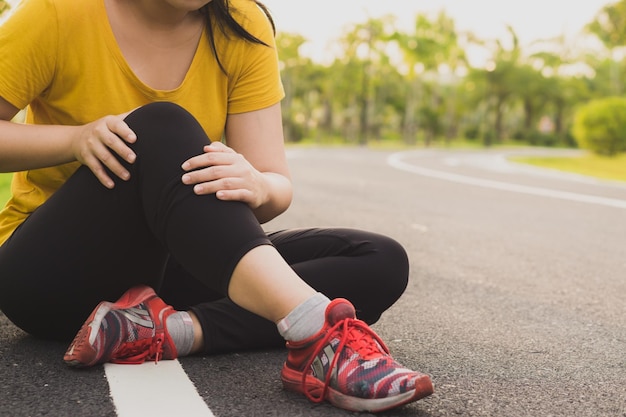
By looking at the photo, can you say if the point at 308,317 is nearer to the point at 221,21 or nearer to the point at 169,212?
the point at 169,212

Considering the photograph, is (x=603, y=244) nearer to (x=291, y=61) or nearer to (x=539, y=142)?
(x=291, y=61)

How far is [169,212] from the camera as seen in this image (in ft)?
5.86

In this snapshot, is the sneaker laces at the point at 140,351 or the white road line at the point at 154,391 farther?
the sneaker laces at the point at 140,351

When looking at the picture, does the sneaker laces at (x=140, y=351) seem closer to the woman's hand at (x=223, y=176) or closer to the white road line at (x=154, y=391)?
the white road line at (x=154, y=391)

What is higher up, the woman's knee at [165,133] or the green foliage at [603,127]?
the woman's knee at [165,133]

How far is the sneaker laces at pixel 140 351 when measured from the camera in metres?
1.96

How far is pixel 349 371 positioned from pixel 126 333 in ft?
1.99

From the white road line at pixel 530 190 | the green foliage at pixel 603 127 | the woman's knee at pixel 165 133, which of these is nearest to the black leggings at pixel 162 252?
the woman's knee at pixel 165 133

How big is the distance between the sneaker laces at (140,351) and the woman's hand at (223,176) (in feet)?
1.46

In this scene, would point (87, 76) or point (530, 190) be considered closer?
point (87, 76)

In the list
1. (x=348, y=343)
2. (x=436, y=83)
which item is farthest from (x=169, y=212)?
(x=436, y=83)

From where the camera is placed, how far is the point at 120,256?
1976 mm

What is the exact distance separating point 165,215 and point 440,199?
21.4 ft

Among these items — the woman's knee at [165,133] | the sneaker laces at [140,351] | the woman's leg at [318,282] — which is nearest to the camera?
the woman's knee at [165,133]
